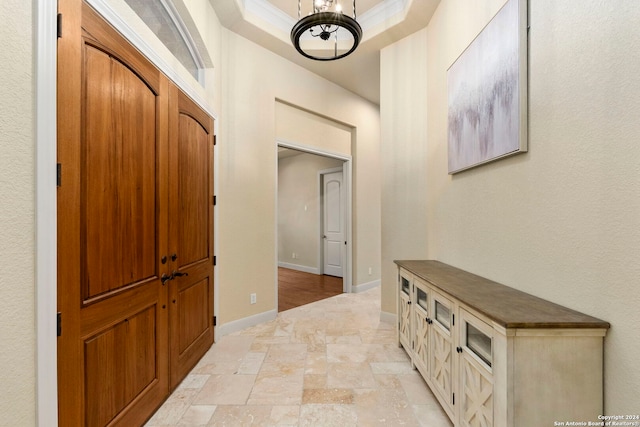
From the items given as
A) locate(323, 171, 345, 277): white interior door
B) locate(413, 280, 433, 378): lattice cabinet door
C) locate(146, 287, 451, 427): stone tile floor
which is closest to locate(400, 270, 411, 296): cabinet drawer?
locate(413, 280, 433, 378): lattice cabinet door

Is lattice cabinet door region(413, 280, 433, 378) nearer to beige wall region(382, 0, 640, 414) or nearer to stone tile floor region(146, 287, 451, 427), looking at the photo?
stone tile floor region(146, 287, 451, 427)

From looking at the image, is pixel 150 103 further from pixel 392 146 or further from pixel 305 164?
pixel 305 164

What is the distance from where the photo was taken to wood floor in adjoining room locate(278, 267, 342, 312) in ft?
14.3

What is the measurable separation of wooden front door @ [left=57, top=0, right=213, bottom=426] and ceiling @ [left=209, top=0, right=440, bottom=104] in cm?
145

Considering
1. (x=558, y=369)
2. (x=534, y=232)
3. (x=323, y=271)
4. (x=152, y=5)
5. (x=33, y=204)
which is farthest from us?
(x=323, y=271)

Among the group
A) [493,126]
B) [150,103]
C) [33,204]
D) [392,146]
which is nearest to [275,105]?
[392,146]

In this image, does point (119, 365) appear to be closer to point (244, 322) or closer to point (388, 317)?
point (244, 322)

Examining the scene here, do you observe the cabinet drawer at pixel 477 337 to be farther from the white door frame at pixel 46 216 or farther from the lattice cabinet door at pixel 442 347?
the white door frame at pixel 46 216

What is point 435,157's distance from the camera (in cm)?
292

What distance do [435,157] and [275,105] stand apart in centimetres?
216

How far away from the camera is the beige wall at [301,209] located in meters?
6.33

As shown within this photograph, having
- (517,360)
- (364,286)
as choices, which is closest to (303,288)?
(364,286)

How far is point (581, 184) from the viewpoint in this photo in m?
1.27

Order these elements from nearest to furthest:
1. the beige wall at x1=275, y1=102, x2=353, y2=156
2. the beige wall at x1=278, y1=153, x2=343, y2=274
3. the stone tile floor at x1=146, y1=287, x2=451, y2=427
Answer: the stone tile floor at x1=146, y1=287, x2=451, y2=427, the beige wall at x1=275, y1=102, x2=353, y2=156, the beige wall at x1=278, y1=153, x2=343, y2=274
